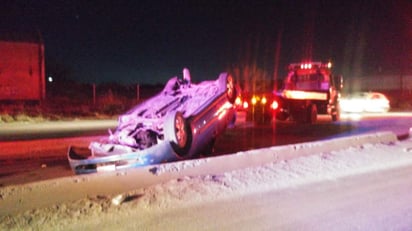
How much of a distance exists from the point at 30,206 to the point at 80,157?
3525mm

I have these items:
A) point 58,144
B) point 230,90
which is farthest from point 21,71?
point 230,90

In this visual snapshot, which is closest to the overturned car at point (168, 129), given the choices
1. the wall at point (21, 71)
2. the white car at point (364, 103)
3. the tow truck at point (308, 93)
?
the tow truck at point (308, 93)

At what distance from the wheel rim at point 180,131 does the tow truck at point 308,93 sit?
13.5 m

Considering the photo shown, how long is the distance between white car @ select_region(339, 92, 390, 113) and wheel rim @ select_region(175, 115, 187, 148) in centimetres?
2730

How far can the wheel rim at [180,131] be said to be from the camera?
940 centimetres

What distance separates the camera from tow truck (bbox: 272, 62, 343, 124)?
23094 mm

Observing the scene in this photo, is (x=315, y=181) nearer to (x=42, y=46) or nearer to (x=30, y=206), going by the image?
(x=30, y=206)

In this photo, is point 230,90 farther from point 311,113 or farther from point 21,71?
point 21,71

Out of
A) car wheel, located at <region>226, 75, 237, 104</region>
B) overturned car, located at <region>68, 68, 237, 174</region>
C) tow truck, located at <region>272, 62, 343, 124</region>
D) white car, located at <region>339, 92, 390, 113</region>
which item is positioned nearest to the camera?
overturned car, located at <region>68, 68, 237, 174</region>

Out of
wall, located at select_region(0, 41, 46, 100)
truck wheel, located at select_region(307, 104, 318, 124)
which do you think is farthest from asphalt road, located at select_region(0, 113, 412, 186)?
wall, located at select_region(0, 41, 46, 100)

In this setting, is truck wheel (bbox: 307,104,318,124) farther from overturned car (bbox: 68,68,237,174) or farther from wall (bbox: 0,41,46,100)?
wall (bbox: 0,41,46,100)

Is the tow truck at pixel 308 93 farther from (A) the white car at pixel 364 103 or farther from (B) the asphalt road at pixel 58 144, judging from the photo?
(A) the white car at pixel 364 103

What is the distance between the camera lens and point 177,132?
9414mm

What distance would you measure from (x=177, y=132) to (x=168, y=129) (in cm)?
19
